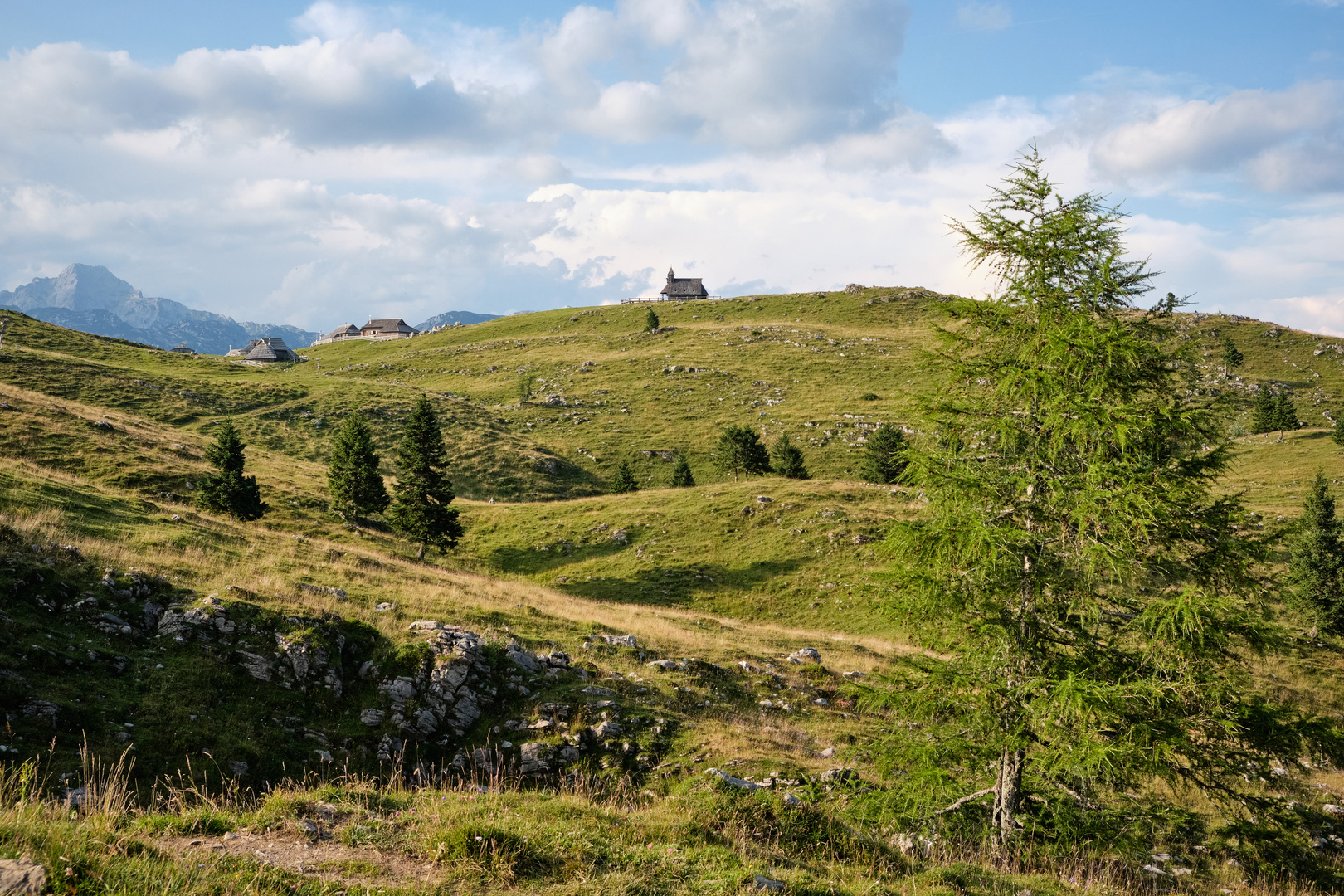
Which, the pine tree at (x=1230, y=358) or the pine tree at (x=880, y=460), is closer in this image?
the pine tree at (x=880, y=460)

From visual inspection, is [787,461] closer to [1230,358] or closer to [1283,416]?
[1283,416]

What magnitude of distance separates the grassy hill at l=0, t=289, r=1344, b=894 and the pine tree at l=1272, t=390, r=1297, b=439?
1570 centimetres

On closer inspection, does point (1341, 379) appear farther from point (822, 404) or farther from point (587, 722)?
point (587, 722)

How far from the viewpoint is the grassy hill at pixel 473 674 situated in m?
7.48

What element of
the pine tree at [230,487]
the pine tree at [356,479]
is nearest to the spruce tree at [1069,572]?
the pine tree at [230,487]

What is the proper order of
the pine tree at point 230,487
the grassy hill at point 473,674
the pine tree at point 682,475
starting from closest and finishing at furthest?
the grassy hill at point 473,674, the pine tree at point 230,487, the pine tree at point 682,475

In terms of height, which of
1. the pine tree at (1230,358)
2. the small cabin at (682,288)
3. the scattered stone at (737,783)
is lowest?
the scattered stone at (737,783)

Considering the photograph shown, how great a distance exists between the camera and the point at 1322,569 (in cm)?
3269

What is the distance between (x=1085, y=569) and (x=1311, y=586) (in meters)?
36.9

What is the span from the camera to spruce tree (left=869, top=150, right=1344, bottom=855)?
8.95 meters

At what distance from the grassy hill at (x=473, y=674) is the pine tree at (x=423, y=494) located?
2266mm

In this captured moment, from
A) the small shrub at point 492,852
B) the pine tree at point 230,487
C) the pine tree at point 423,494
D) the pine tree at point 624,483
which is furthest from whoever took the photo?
the pine tree at point 624,483

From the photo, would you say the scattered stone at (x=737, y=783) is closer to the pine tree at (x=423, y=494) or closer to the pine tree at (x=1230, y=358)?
the pine tree at (x=423, y=494)

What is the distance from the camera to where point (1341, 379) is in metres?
93.1
